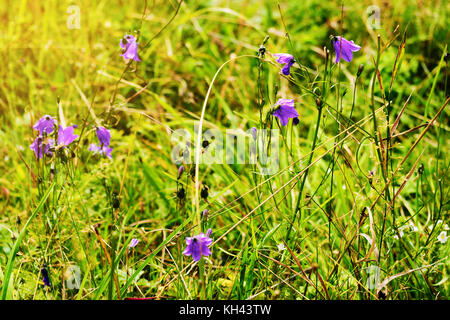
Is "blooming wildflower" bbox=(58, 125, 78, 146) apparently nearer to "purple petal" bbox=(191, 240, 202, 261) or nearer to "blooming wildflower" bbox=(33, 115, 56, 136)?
"blooming wildflower" bbox=(33, 115, 56, 136)

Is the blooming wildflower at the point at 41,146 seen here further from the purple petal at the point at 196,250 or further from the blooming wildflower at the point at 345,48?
the blooming wildflower at the point at 345,48

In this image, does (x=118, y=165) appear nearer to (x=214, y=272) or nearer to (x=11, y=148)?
(x=11, y=148)

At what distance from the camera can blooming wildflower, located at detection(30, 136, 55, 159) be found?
1.26 meters

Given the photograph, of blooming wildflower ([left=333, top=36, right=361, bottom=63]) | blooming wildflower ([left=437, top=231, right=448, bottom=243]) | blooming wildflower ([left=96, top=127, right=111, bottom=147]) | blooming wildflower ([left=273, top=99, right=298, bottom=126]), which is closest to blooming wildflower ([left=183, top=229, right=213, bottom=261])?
blooming wildflower ([left=273, top=99, right=298, bottom=126])

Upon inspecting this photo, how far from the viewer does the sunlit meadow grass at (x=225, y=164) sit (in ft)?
4.09

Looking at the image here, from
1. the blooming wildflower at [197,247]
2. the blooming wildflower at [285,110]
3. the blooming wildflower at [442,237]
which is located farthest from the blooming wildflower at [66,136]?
the blooming wildflower at [442,237]

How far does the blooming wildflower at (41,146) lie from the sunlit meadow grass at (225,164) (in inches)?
2.1

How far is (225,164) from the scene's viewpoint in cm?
150

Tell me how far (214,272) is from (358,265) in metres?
0.44

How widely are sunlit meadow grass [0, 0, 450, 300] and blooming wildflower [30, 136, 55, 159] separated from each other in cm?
5

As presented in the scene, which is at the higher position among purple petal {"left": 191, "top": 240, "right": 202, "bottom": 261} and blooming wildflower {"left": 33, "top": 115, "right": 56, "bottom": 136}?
blooming wildflower {"left": 33, "top": 115, "right": 56, "bottom": 136}

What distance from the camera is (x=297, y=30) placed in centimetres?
294

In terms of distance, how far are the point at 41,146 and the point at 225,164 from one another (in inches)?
23.5
